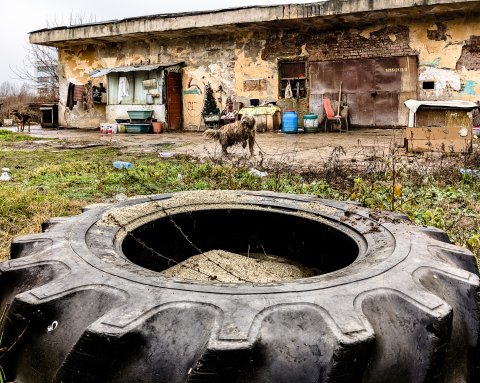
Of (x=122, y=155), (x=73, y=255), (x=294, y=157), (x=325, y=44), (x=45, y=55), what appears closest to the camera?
(x=73, y=255)

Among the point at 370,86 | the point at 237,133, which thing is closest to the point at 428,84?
the point at 370,86

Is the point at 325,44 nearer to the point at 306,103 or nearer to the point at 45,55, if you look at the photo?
the point at 306,103

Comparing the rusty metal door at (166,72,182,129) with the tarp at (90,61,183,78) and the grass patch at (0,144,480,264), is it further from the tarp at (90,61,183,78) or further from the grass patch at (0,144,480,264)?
the grass patch at (0,144,480,264)

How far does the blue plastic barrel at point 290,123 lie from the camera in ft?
42.3

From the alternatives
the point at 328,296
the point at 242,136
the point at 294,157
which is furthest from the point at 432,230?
the point at 242,136

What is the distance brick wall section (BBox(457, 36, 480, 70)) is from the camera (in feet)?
38.5

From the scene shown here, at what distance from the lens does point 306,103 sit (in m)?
14.1

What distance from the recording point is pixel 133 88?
16.2 meters

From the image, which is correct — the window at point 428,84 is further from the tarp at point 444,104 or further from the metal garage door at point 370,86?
the tarp at point 444,104

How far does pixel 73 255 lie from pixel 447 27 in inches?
520

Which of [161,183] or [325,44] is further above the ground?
[325,44]

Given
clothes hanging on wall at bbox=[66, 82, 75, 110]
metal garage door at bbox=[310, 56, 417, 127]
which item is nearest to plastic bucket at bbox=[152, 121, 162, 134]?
clothes hanging on wall at bbox=[66, 82, 75, 110]

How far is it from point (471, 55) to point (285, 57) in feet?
17.2

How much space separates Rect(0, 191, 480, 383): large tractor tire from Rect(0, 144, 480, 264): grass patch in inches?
65.9
